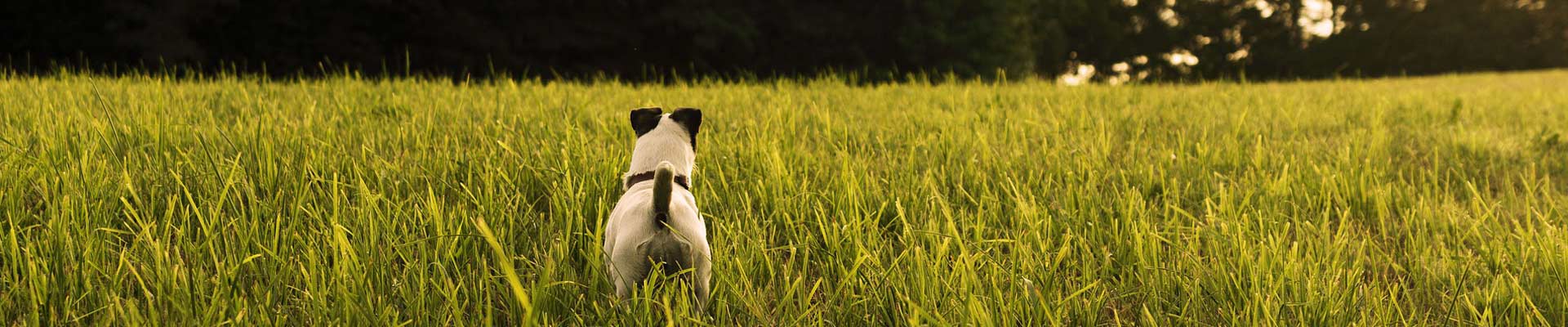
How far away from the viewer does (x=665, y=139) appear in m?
1.56

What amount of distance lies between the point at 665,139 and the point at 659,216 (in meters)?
0.30

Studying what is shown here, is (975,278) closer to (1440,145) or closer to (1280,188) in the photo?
(1280,188)

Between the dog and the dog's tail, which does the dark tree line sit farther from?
the dog's tail

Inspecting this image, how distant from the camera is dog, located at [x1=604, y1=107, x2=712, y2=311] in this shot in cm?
131

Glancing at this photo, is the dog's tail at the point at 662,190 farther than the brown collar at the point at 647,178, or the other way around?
the brown collar at the point at 647,178

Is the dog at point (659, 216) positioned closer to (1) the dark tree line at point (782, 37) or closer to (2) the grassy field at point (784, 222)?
(2) the grassy field at point (784, 222)

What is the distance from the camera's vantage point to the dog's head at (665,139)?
60.2 inches

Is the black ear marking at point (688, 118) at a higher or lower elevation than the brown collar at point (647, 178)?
higher

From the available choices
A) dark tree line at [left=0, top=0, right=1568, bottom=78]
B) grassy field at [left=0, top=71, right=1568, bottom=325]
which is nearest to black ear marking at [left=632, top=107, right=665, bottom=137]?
grassy field at [left=0, top=71, right=1568, bottom=325]

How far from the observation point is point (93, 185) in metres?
2.24

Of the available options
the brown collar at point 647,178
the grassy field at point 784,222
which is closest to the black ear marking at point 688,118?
the brown collar at point 647,178

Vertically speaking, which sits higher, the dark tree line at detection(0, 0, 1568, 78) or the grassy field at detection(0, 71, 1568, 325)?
the dark tree line at detection(0, 0, 1568, 78)

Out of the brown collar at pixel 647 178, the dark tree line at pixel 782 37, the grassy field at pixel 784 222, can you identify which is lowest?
the grassy field at pixel 784 222

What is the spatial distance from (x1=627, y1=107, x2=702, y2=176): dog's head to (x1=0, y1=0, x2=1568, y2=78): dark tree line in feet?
12.2
